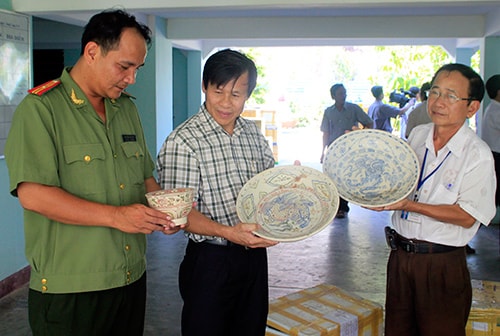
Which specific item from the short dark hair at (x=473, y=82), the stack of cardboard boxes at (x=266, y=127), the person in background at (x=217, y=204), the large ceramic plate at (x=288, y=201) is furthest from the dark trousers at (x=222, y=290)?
the stack of cardboard boxes at (x=266, y=127)

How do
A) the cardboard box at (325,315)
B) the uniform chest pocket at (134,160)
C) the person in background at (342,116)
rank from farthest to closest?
1. the person in background at (342,116)
2. the cardboard box at (325,315)
3. the uniform chest pocket at (134,160)

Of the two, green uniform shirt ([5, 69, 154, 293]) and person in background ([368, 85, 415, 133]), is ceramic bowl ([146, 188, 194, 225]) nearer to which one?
green uniform shirt ([5, 69, 154, 293])

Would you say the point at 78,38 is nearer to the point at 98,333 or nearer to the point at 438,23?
the point at 438,23

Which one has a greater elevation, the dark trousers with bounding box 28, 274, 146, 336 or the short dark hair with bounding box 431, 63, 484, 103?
the short dark hair with bounding box 431, 63, 484, 103

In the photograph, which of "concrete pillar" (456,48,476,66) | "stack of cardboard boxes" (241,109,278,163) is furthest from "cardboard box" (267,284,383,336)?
"stack of cardboard boxes" (241,109,278,163)

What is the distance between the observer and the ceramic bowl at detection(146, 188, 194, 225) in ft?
5.34

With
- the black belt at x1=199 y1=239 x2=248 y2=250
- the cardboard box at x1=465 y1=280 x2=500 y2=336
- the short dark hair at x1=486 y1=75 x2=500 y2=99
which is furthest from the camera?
the short dark hair at x1=486 y1=75 x2=500 y2=99

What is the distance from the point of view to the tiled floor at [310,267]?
3.75m

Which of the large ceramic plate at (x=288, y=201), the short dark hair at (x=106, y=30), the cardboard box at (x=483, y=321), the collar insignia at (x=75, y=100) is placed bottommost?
the cardboard box at (x=483, y=321)

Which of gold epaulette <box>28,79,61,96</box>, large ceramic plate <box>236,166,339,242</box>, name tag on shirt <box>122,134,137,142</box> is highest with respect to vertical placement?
gold epaulette <box>28,79,61,96</box>

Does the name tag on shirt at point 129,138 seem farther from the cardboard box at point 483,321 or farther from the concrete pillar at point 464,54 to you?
the concrete pillar at point 464,54

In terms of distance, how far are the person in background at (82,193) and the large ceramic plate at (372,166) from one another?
0.83m

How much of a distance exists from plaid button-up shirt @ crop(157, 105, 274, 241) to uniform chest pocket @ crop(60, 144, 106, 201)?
27cm

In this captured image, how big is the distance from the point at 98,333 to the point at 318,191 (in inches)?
34.2
